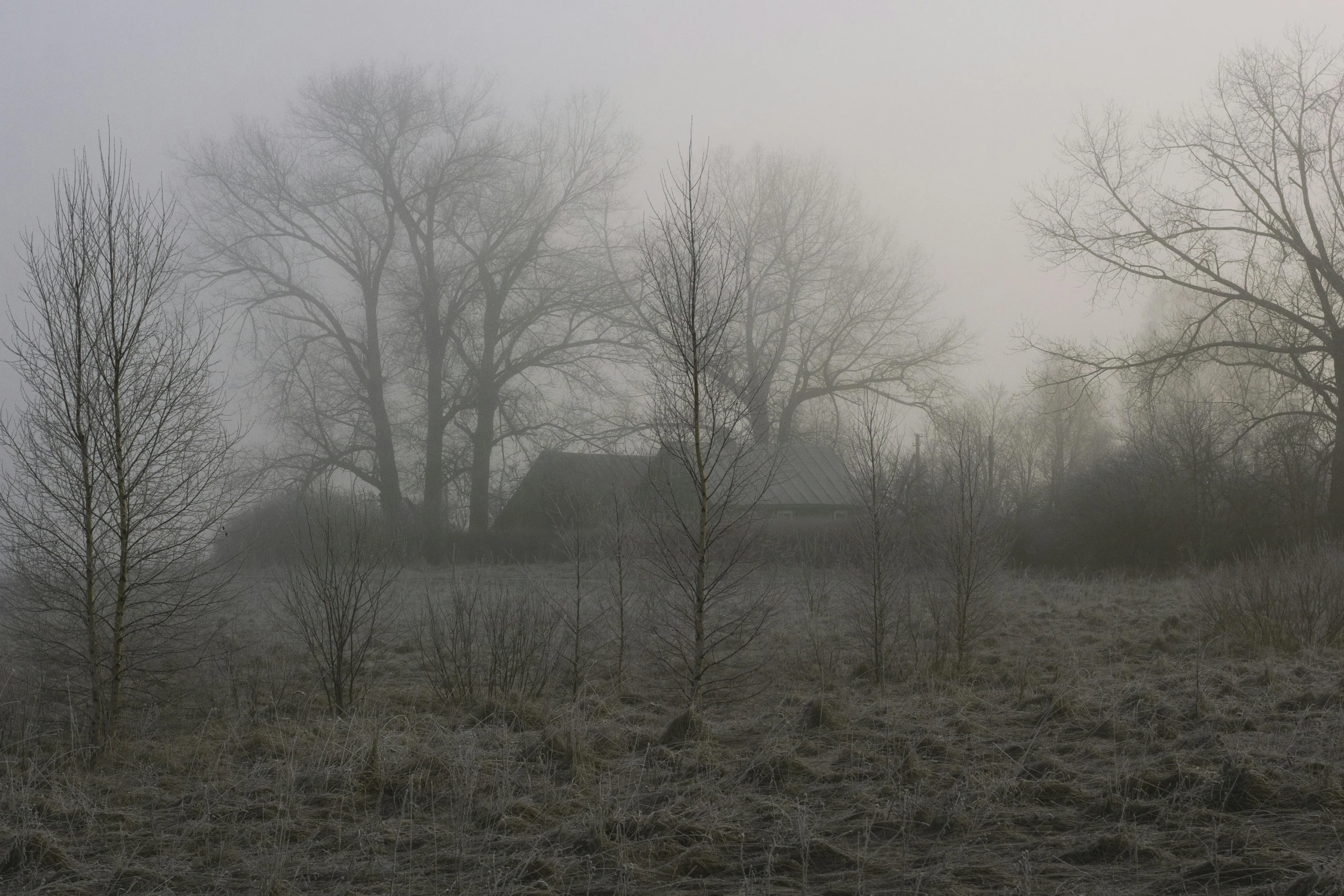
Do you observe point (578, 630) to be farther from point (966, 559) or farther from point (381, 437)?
point (381, 437)

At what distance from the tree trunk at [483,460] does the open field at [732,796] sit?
17892 mm

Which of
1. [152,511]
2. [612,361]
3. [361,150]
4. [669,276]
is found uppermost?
[361,150]

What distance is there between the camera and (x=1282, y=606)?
1002cm

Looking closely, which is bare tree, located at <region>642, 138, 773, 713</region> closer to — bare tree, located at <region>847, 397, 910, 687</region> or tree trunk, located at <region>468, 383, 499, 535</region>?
bare tree, located at <region>847, 397, 910, 687</region>

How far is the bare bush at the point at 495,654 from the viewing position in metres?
8.73

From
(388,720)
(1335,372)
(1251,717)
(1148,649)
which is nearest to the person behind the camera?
(1251,717)

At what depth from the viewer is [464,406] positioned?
2656 centimetres

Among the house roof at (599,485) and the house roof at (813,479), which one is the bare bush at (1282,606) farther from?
the house roof at (813,479)

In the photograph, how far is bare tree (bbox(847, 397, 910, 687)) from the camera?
32.0 ft

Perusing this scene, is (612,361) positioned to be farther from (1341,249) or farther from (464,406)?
(1341,249)

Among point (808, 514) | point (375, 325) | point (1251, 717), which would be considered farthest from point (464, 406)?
point (1251, 717)

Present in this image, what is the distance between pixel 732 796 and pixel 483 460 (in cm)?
2176

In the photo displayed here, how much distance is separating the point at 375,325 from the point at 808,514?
12.9 m

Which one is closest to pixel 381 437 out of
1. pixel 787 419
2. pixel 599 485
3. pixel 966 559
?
pixel 599 485
